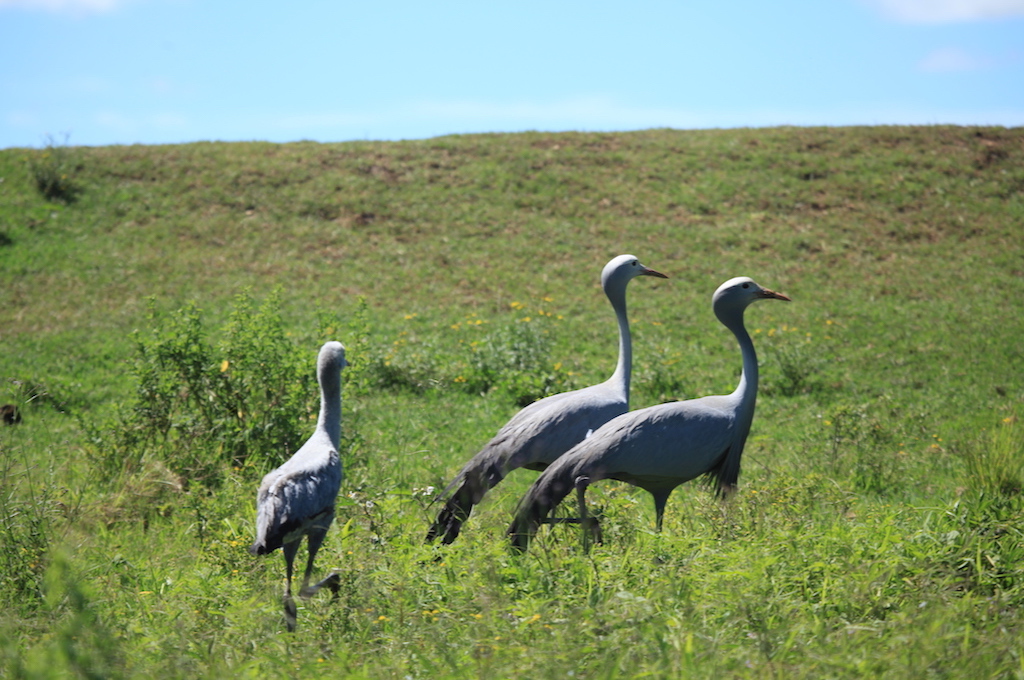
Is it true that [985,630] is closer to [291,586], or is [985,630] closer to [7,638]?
[291,586]

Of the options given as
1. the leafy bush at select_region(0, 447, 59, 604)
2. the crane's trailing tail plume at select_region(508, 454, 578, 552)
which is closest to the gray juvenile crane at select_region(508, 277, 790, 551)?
the crane's trailing tail plume at select_region(508, 454, 578, 552)

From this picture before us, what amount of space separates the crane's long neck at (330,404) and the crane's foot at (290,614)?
1047 mm

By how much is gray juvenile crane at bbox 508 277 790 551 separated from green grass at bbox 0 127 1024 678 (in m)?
0.27

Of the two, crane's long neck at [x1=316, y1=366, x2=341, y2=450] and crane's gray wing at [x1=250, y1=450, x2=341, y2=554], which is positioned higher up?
crane's long neck at [x1=316, y1=366, x2=341, y2=450]

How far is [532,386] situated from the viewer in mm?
9211

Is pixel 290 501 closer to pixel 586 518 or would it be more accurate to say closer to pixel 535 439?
pixel 586 518

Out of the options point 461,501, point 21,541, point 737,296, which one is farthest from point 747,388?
point 21,541

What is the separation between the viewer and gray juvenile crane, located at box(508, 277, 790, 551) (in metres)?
4.52

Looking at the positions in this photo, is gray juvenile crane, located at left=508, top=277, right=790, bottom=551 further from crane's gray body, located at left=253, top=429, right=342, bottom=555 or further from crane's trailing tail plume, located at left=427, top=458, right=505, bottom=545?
crane's gray body, located at left=253, top=429, right=342, bottom=555

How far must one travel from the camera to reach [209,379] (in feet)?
20.8

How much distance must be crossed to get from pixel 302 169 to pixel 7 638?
56.3 feet

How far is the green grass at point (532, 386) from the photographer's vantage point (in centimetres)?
316

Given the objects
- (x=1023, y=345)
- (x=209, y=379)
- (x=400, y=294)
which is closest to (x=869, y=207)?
(x=1023, y=345)

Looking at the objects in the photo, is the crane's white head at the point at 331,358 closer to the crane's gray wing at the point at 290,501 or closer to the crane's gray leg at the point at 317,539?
the crane's gray wing at the point at 290,501
